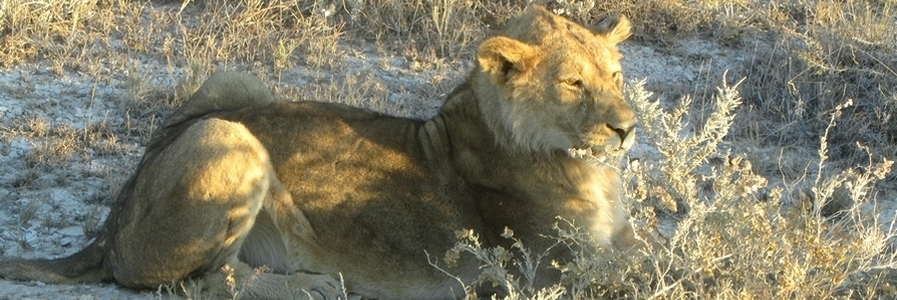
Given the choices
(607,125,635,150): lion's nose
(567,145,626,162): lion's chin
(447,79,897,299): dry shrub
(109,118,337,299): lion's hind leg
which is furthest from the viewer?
(109,118,337,299): lion's hind leg

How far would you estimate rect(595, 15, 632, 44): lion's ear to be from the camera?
19.9ft

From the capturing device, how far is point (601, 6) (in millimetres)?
9672

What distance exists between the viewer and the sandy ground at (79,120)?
Result: 6633mm

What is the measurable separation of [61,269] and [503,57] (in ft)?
7.42

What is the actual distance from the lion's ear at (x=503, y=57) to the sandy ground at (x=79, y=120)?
1.77 metres

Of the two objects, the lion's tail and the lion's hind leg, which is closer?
the lion's hind leg

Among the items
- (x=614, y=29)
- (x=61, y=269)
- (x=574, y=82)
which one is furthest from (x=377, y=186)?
(x=61, y=269)

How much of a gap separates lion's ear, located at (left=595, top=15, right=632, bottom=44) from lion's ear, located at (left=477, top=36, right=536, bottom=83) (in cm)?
46

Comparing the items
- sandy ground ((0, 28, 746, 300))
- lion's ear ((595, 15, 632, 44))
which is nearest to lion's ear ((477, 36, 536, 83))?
lion's ear ((595, 15, 632, 44))

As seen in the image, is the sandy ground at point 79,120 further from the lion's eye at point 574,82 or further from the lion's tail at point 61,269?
the lion's eye at point 574,82

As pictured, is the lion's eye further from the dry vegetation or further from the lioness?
the dry vegetation

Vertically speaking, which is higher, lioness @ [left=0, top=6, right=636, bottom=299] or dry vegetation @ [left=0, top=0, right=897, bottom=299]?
lioness @ [left=0, top=6, right=636, bottom=299]

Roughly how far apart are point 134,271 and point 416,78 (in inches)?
142

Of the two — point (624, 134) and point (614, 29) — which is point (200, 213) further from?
point (614, 29)
